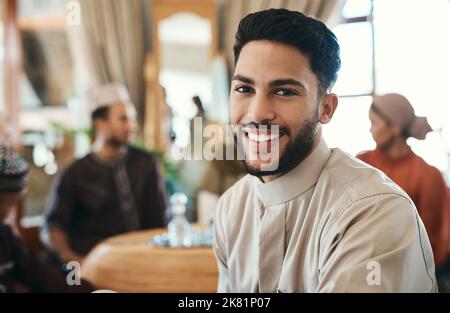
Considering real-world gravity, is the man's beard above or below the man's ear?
below

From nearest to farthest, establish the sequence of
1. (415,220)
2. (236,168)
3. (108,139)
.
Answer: (415,220) < (236,168) < (108,139)

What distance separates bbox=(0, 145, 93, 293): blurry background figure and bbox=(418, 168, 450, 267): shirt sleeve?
67cm

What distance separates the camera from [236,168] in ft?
3.50

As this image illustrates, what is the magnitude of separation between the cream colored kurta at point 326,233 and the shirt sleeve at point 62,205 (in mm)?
1219

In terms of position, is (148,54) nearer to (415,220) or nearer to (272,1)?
(272,1)

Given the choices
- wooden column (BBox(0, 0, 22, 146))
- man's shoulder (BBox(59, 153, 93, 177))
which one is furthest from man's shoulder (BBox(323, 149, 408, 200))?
wooden column (BBox(0, 0, 22, 146))

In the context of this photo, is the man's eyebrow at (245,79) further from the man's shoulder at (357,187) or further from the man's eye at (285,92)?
Result: the man's shoulder at (357,187)

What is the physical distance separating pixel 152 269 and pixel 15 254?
1.07 feet

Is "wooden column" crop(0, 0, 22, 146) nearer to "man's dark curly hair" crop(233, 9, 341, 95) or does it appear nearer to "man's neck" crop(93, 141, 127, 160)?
"man's neck" crop(93, 141, 127, 160)

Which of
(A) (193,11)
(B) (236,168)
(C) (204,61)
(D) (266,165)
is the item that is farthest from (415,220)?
(A) (193,11)

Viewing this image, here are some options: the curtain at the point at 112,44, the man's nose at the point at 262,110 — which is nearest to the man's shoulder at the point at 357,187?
the man's nose at the point at 262,110

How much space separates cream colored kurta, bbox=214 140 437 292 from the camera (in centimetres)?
59

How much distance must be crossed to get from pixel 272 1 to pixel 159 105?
1.46 metres

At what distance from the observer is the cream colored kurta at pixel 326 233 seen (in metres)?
0.59
